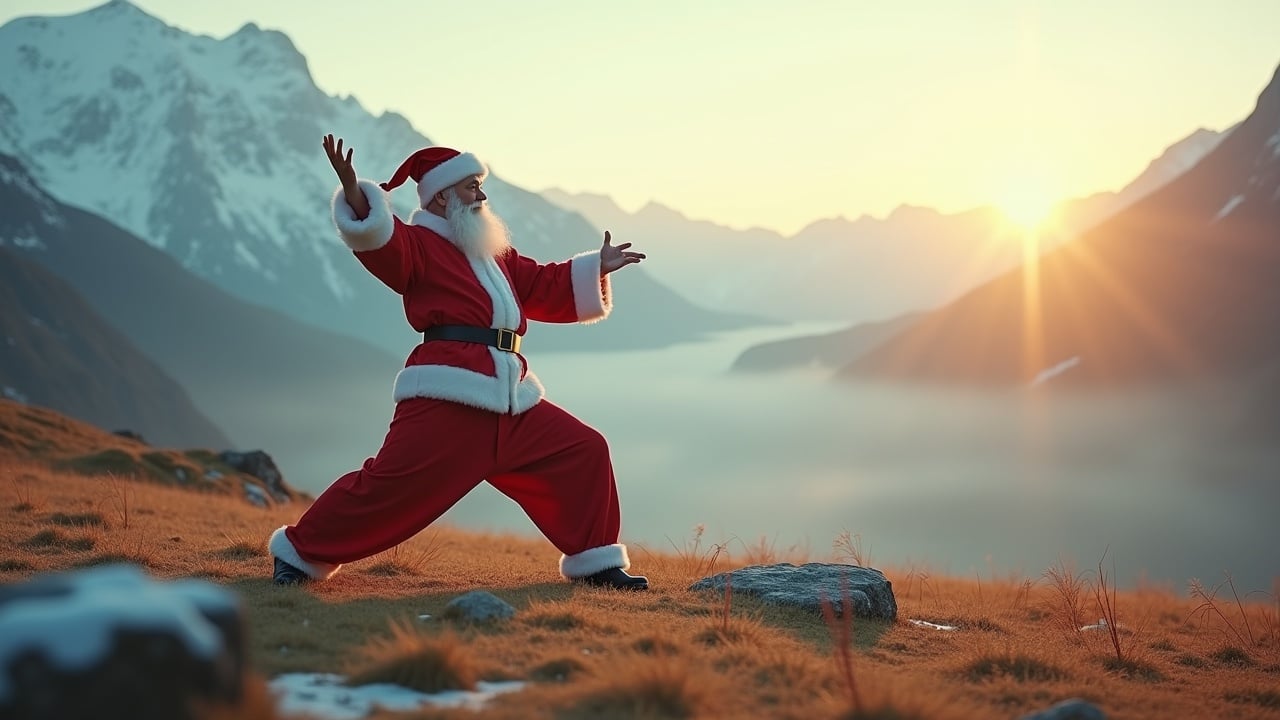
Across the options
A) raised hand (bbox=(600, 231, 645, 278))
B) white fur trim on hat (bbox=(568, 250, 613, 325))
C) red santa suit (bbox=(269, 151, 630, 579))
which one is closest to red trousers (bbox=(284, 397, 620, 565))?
red santa suit (bbox=(269, 151, 630, 579))

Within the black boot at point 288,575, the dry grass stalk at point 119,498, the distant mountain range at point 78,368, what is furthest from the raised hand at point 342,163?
the distant mountain range at point 78,368

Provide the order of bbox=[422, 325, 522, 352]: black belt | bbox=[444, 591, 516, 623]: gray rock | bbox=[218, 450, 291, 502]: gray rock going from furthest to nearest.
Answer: bbox=[218, 450, 291, 502]: gray rock, bbox=[422, 325, 522, 352]: black belt, bbox=[444, 591, 516, 623]: gray rock

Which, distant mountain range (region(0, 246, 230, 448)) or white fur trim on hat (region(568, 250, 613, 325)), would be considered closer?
white fur trim on hat (region(568, 250, 613, 325))

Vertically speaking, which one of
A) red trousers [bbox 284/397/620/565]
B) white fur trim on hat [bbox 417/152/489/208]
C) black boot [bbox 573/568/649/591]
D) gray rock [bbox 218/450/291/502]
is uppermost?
gray rock [bbox 218/450/291/502]

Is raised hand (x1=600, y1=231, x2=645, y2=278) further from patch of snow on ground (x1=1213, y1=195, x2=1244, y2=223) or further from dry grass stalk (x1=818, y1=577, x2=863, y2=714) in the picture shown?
patch of snow on ground (x1=1213, y1=195, x2=1244, y2=223)

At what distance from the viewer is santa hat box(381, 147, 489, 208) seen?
310 inches

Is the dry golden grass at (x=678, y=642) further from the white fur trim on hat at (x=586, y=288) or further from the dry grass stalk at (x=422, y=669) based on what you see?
the white fur trim on hat at (x=586, y=288)

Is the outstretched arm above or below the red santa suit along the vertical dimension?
above

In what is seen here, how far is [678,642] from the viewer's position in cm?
542

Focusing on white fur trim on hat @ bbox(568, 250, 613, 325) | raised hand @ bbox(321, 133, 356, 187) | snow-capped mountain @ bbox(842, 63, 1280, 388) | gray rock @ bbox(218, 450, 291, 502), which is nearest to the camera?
raised hand @ bbox(321, 133, 356, 187)

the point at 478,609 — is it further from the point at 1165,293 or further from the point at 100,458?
the point at 1165,293

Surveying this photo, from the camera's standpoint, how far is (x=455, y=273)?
24.6ft

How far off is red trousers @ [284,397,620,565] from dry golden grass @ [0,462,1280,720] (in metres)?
0.35

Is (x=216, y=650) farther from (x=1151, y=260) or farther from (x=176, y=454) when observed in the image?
(x=1151, y=260)
